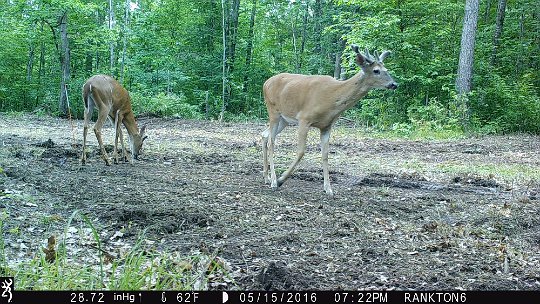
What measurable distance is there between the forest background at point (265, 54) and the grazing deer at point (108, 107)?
22.6ft

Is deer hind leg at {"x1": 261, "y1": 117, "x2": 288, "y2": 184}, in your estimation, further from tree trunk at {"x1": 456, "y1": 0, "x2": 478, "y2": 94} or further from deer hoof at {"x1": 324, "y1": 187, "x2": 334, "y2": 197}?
tree trunk at {"x1": 456, "y1": 0, "x2": 478, "y2": 94}

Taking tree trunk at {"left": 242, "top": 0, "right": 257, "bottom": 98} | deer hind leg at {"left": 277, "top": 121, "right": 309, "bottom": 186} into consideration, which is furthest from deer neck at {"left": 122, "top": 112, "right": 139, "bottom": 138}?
tree trunk at {"left": 242, "top": 0, "right": 257, "bottom": 98}

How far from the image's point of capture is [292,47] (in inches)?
1383

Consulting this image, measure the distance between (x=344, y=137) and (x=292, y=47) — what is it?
2049 centimetres

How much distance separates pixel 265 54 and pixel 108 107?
24.4m

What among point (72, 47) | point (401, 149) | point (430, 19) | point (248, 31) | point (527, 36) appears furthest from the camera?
point (248, 31)

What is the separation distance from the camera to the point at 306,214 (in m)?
6.04

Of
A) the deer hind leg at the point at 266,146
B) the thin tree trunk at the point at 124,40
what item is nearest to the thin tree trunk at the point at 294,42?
the thin tree trunk at the point at 124,40

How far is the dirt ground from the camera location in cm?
425

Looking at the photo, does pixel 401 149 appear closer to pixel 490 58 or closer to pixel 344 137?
pixel 344 137

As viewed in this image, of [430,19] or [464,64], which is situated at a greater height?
[430,19]

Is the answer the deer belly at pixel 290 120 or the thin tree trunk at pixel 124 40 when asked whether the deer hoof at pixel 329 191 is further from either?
the thin tree trunk at pixel 124 40

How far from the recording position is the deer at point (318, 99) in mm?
7250

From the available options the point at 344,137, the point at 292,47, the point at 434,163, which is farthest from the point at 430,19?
the point at 292,47
